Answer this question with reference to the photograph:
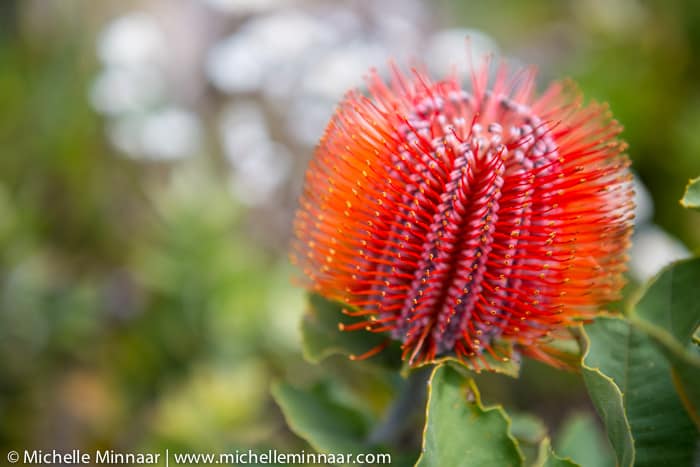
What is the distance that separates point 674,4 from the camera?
4406 millimetres

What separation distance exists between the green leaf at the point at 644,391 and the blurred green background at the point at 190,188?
75 cm

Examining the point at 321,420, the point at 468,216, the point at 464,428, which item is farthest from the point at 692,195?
the point at 321,420

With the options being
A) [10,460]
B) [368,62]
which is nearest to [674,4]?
[368,62]

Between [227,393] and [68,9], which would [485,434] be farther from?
[68,9]

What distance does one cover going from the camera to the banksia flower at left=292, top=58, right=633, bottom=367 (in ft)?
3.37

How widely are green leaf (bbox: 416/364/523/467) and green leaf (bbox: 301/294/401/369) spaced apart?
0.70 feet

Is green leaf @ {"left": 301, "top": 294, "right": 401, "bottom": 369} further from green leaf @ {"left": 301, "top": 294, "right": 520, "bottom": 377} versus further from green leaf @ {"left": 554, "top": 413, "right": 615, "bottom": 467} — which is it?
green leaf @ {"left": 554, "top": 413, "right": 615, "bottom": 467}

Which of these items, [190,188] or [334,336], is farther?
[190,188]

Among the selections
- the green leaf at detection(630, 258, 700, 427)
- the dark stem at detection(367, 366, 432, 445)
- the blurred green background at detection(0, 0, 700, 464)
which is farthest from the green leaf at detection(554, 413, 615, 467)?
the blurred green background at detection(0, 0, 700, 464)

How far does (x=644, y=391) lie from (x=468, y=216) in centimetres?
38

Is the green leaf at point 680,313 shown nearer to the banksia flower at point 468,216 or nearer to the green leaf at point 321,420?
the banksia flower at point 468,216

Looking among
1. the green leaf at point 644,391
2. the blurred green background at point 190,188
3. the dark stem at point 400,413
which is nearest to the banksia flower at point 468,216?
the green leaf at point 644,391

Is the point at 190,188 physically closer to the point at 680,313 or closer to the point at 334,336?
the point at 334,336

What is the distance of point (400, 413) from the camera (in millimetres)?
1300
